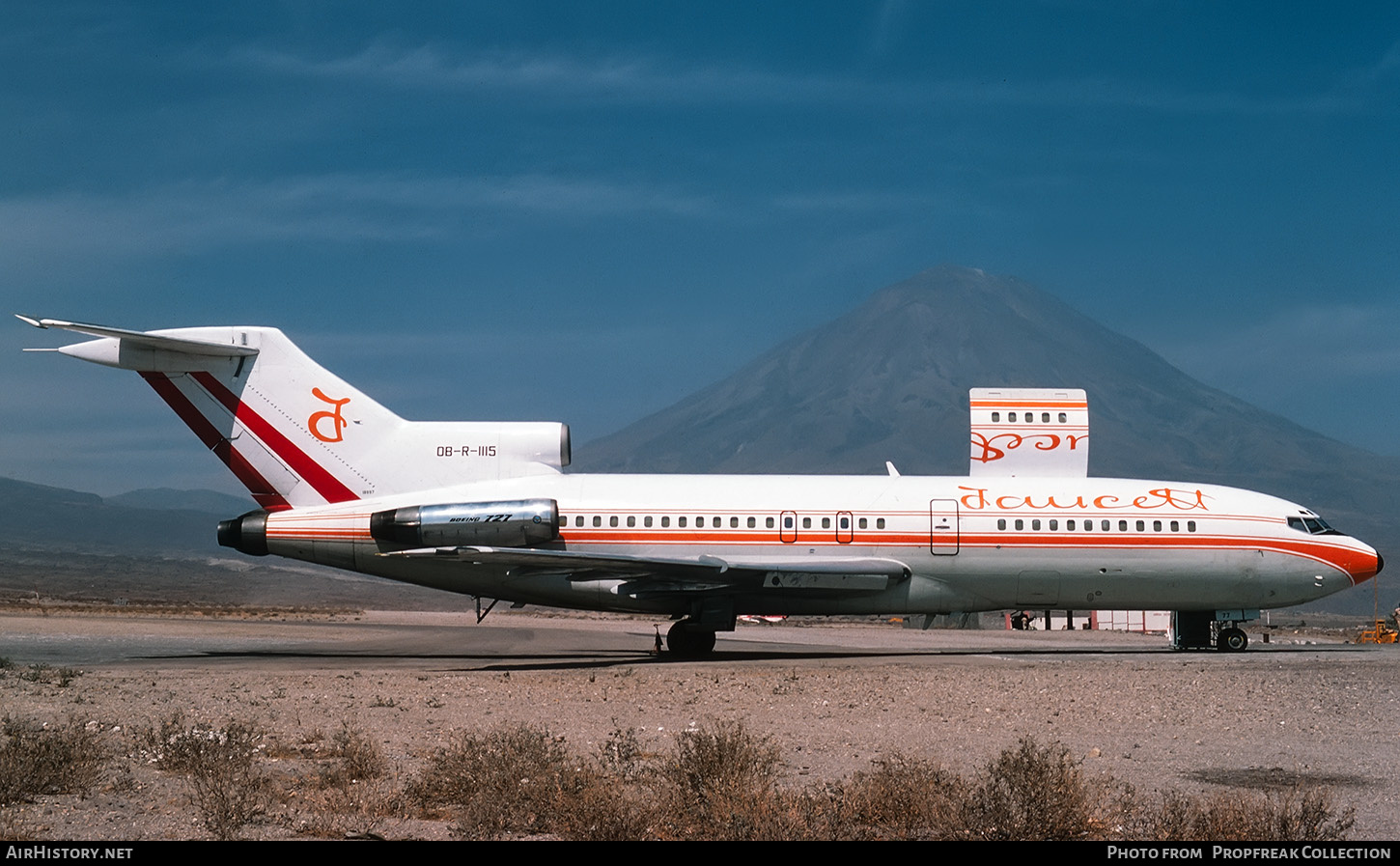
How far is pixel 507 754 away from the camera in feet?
33.8

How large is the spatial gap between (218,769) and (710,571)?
50.4 feet

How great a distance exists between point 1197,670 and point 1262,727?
20.4ft

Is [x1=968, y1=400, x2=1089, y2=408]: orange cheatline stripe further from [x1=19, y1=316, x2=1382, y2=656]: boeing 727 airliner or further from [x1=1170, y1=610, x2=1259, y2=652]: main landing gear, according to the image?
[x1=1170, y1=610, x2=1259, y2=652]: main landing gear

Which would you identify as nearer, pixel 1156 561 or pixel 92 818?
pixel 92 818

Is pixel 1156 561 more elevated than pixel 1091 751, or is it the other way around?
pixel 1156 561

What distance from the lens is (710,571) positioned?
24.8 m

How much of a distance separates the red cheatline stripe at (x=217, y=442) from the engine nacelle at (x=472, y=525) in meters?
2.95

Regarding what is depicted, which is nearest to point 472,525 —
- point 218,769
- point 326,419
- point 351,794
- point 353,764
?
point 326,419

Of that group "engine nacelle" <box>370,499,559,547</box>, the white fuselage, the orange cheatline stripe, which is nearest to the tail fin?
the white fuselage

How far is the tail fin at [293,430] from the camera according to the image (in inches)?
1058

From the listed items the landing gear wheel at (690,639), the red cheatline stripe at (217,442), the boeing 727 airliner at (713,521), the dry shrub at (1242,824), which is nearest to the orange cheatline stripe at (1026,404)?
the boeing 727 airliner at (713,521)

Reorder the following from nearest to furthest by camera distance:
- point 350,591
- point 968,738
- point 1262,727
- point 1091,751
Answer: point 1091,751 < point 968,738 < point 1262,727 < point 350,591
